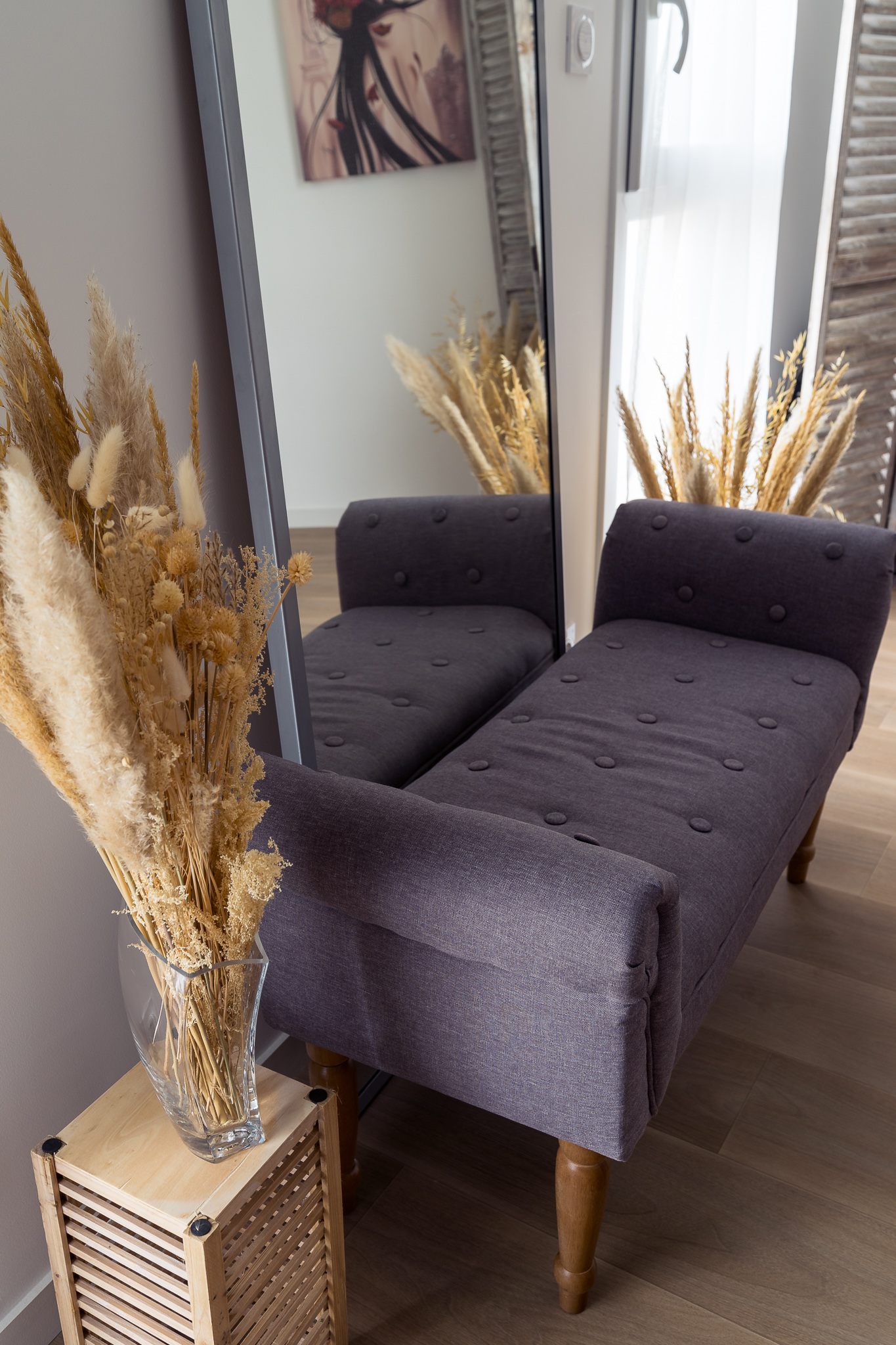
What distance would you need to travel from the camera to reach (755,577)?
205 cm

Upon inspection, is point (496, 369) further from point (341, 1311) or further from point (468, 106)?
point (341, 1311)

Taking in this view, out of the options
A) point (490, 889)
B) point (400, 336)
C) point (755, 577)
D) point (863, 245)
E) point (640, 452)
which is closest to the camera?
point (490, 889)

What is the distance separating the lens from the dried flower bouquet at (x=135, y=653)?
0.74m

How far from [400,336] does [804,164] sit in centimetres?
233

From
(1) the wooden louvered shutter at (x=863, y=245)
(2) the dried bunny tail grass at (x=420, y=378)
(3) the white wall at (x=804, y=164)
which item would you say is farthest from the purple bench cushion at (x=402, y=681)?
(3) the white wall at (x=804, y=164)

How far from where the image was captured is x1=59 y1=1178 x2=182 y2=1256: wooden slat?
39.0 inches

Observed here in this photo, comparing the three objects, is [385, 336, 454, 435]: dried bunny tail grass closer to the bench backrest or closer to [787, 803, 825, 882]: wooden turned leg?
the bench backrest

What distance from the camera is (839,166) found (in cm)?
297

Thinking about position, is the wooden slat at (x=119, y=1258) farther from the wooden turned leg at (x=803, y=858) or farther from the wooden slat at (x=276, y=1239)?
the wooden turned leg at (x=803, y=858)

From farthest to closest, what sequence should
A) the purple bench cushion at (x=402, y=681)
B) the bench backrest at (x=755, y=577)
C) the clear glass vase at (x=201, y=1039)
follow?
the bench backrest at (x=755, y=577) → the purple bench cushion at (x=402, y=681) → the clear glass vase at (x=201, y=1039)

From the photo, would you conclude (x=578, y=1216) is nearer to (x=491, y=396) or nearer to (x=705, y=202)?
(x=491, y=396)

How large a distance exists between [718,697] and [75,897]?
1178 mm

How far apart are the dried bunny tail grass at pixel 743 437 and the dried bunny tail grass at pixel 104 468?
6.44 feet

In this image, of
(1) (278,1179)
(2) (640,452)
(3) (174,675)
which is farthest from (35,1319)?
(2) (640,452)
